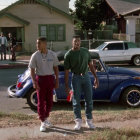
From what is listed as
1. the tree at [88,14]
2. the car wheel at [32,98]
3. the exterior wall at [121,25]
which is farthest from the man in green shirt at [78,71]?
the tree at [88,14]

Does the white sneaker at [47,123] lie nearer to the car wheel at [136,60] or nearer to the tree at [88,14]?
the car wheel at [136,60]

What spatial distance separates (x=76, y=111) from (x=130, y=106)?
2.78 meters

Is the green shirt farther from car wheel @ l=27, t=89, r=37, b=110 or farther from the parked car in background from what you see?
the parked car in background

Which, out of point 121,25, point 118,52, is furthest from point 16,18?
point 121,25

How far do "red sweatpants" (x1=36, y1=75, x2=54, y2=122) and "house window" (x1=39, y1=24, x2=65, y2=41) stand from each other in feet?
69.8

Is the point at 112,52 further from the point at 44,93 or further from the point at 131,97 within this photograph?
the point at 44,93

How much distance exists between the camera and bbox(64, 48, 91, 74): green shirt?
5.88 meters

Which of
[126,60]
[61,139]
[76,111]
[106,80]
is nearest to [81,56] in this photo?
[76,111]

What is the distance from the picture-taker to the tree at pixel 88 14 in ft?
126

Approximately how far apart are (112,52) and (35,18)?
406 inches

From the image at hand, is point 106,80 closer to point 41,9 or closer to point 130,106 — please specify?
point 130,106

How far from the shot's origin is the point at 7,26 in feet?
85.9

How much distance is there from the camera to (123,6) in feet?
119

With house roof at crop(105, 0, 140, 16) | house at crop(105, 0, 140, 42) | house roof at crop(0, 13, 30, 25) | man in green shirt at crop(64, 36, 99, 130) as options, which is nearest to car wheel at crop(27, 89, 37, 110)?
man in green shirt at crop(64, 36, 99, 130)
